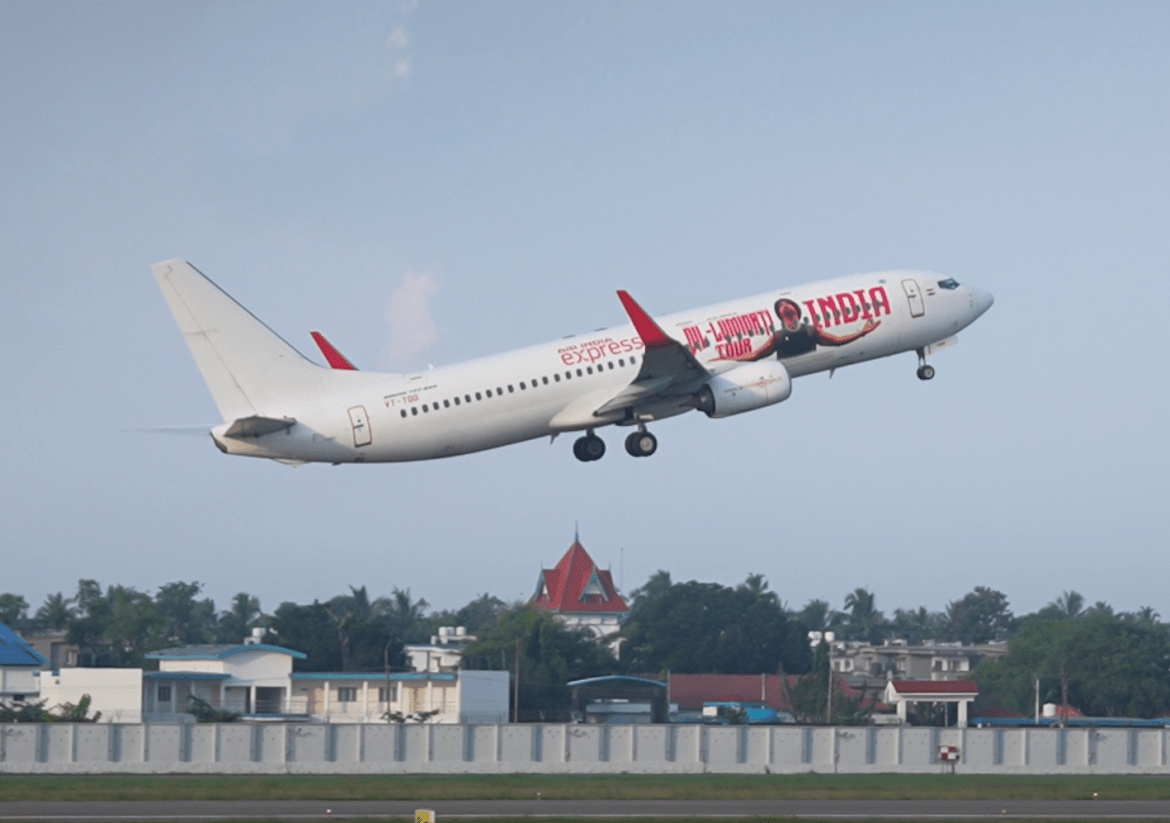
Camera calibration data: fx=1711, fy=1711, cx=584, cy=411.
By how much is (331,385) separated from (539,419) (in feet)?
25.7

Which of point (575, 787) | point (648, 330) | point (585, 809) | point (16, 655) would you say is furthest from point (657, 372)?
point (16, 655)

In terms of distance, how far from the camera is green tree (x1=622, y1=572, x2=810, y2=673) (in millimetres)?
145250

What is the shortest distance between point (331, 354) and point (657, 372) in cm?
1236

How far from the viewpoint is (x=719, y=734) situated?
63.8 metres

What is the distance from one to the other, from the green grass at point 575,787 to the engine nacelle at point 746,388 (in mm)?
13955

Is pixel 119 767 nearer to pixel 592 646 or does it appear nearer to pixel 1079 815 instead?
pixel 1079 815

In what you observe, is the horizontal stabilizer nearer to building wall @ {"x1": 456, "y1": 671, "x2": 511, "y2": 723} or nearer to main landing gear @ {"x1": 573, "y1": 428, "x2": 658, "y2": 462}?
main landing gear @ {"x1": 573, "y1": 428, "x2": 658, "y2": 462}

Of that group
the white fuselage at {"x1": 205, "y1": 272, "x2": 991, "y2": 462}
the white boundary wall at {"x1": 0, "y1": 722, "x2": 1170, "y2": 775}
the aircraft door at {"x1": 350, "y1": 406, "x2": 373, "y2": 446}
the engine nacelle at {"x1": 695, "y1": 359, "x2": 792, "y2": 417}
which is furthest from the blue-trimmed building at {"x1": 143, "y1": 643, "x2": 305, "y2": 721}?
the engine nacelle at {"x1": 695, "y1": 359, "x2": 792, "y2": 417}

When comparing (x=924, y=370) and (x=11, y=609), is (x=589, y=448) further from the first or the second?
(x=11, y=609)

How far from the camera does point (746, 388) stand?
65.4 meters

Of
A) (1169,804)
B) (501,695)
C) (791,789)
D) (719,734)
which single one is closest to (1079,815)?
(1169,804)

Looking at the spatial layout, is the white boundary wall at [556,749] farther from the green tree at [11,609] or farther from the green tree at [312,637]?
the green tree at [11,609]

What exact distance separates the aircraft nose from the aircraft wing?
52.5ft

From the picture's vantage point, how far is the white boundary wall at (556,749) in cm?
6194
